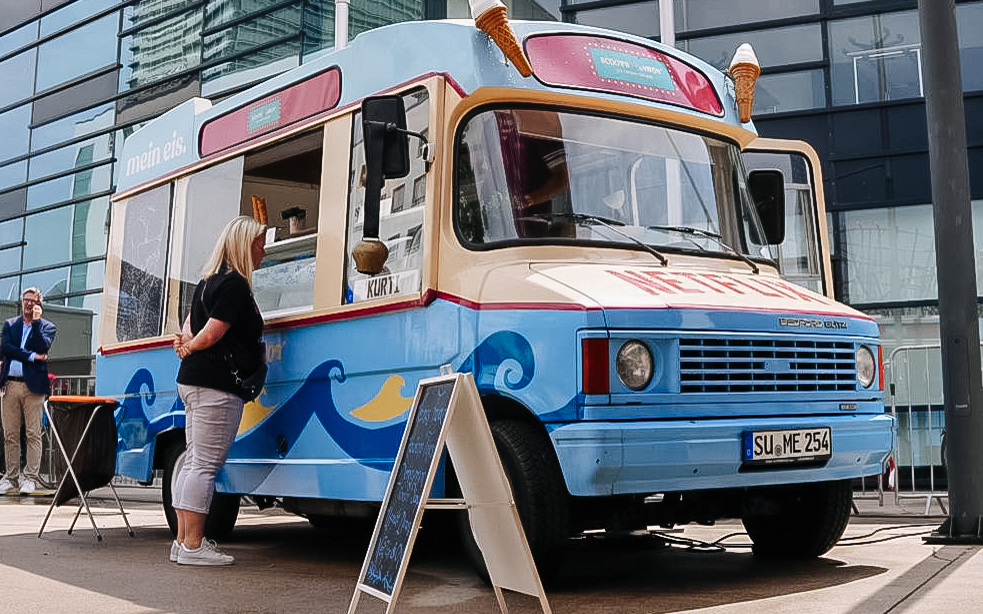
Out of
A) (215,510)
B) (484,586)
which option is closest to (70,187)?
(215,510)

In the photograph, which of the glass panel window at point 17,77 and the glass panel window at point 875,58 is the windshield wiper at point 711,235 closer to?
the glass panel window at point 875,58

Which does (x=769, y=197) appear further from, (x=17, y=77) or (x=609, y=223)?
(x=17, y=77)

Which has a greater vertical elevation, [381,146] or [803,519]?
[381,146]

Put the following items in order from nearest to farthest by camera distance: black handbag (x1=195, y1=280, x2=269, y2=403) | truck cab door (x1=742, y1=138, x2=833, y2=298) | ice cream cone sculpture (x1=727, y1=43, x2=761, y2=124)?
1. black handbag (x1=195, y1=280, x2=269, y2=403)
2. ice cream cone sculpture (x1=727, y1=43, x2=761, y2=124)
3. truck cab door (x1=742, y1=138, x2=833, y2=298)

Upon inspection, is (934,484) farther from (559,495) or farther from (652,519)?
(559,495)

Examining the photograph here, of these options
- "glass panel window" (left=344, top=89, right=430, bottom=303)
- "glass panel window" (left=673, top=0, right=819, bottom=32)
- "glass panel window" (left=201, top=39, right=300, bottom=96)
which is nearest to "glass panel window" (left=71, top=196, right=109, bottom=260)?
"glass panel window" (left=201, top=39, right=300, bottom=96)

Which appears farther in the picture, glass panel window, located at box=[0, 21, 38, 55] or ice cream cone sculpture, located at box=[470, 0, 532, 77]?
glass panel window, located at box=[0, 21, 38, 55]

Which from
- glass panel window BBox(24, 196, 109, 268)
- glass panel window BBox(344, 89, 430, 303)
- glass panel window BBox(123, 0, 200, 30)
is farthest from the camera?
glass panel window BBox(24, 196, 109, 268)

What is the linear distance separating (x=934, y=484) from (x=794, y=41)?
23.0 feet

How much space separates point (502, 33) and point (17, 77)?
25.5m

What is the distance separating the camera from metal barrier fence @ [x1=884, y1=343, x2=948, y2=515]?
1066cm

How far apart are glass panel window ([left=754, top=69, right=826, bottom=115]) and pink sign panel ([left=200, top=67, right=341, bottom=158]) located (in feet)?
29.0

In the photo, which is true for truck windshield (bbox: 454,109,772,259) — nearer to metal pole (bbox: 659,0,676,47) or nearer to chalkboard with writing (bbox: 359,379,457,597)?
chalkboard with writing (bbox: 359,379,457,597)

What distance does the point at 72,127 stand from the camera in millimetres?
25594
